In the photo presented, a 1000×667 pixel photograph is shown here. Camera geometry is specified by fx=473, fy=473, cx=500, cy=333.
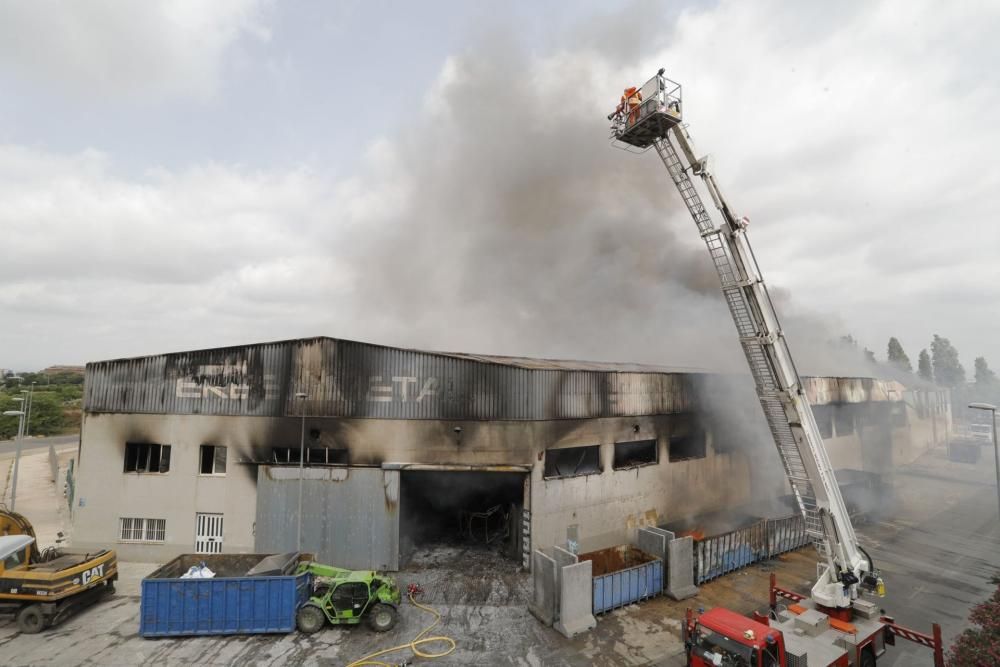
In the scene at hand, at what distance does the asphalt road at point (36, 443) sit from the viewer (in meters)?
46.5

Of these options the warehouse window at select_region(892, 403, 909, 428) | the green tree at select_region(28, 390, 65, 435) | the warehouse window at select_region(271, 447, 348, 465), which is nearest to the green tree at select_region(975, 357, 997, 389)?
the warehouse window at select_region(892, 403, 909, 428)

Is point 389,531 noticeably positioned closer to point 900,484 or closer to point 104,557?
point 104,557

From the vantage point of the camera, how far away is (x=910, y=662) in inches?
477

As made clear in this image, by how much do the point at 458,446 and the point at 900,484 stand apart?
35437 millimetres

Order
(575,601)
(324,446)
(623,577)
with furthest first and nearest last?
(324,446) < (623,577) < (575,601)

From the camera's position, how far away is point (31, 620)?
13.1m

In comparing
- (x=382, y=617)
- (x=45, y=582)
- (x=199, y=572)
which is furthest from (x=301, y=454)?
(x=45, y=582)

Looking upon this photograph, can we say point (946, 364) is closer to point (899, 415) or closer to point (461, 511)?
point (899, 415)

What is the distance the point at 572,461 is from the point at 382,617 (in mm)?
9308

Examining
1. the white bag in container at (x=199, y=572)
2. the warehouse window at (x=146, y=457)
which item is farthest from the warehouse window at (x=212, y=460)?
the white bag in container at (x=199, y=572)

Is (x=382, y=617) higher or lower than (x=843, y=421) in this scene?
lower

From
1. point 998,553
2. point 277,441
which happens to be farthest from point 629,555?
point 998,553

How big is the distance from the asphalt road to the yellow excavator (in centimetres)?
4099

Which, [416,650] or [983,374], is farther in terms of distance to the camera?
[983,374]
